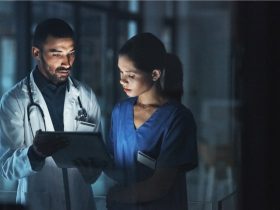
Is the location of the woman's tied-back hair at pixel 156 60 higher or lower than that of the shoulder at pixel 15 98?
higher

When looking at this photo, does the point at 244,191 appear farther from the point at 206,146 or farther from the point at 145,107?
the point at 145,107

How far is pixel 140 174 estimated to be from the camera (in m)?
3.44

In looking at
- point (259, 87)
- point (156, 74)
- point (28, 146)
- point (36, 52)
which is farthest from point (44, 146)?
point (259, 87)

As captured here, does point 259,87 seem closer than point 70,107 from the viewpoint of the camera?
Yes

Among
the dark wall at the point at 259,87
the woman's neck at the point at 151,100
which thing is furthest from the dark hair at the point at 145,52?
the dark wall at the point at 259,87

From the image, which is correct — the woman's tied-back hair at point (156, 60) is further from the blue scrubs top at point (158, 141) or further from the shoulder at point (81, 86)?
the shoulder at point (81, 86)

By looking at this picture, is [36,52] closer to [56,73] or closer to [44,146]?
[56,73]

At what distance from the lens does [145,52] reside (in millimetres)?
3455

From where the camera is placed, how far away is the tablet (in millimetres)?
3436

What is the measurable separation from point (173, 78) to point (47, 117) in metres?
0.58

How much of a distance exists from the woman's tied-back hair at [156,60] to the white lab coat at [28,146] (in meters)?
0.25

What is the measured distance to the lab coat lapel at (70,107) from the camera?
3.47 meters

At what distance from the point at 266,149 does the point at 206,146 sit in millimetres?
258

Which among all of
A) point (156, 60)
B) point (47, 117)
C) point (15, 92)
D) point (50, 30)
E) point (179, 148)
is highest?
point (50, 30)
